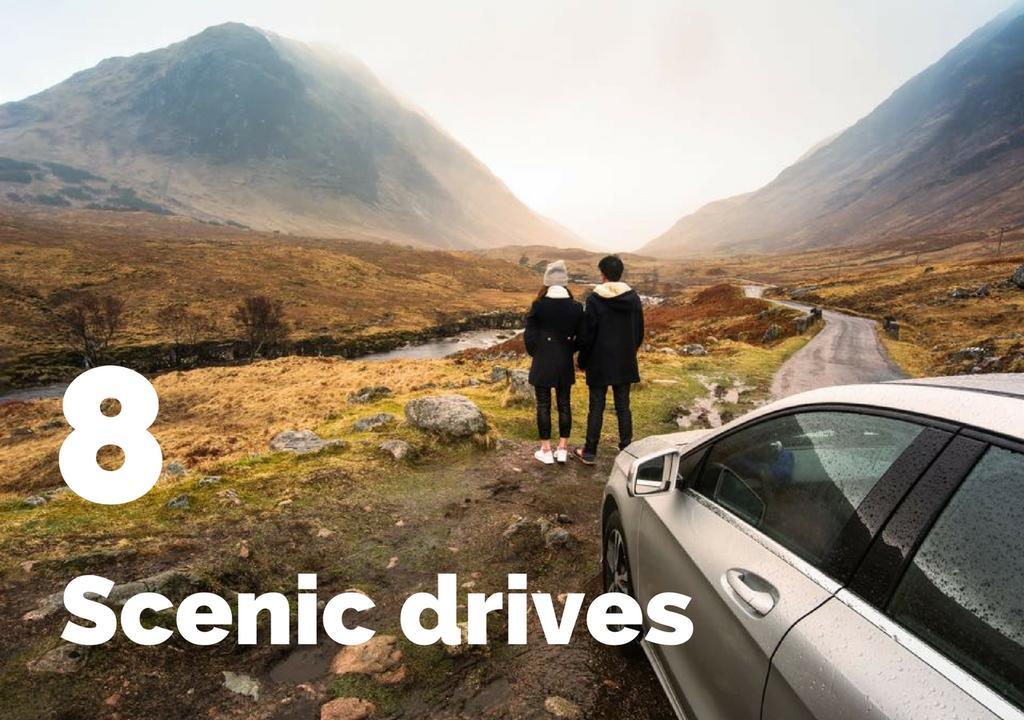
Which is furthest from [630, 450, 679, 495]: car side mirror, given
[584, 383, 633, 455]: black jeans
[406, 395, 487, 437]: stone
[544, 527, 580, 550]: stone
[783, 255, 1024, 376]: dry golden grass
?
[783, 255, 1024, 376]: dry golden grass

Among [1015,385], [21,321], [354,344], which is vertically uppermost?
[21,321]

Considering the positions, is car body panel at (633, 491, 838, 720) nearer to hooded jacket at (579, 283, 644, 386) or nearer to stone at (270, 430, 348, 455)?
hooded jacket at (579, 283, 644, 386)

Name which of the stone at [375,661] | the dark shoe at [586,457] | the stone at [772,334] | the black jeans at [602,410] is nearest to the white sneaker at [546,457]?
the dark shoe at [586,457]

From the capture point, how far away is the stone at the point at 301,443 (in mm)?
7672

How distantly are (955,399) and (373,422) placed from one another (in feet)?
28.7

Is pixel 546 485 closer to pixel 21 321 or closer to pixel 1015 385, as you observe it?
pixel 1015 385

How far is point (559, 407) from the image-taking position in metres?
7.12

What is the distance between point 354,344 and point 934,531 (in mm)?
51863

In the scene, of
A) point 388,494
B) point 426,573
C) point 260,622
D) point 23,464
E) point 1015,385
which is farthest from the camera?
point 23,464

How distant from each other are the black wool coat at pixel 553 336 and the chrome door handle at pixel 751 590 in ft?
14.8

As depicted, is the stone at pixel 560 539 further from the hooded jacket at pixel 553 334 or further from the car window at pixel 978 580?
the car window at pixel 978 580

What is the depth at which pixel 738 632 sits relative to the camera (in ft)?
6.50

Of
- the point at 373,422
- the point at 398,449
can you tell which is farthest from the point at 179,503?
the point at 373,422

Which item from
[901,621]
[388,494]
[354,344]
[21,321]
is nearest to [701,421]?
[388,494]
